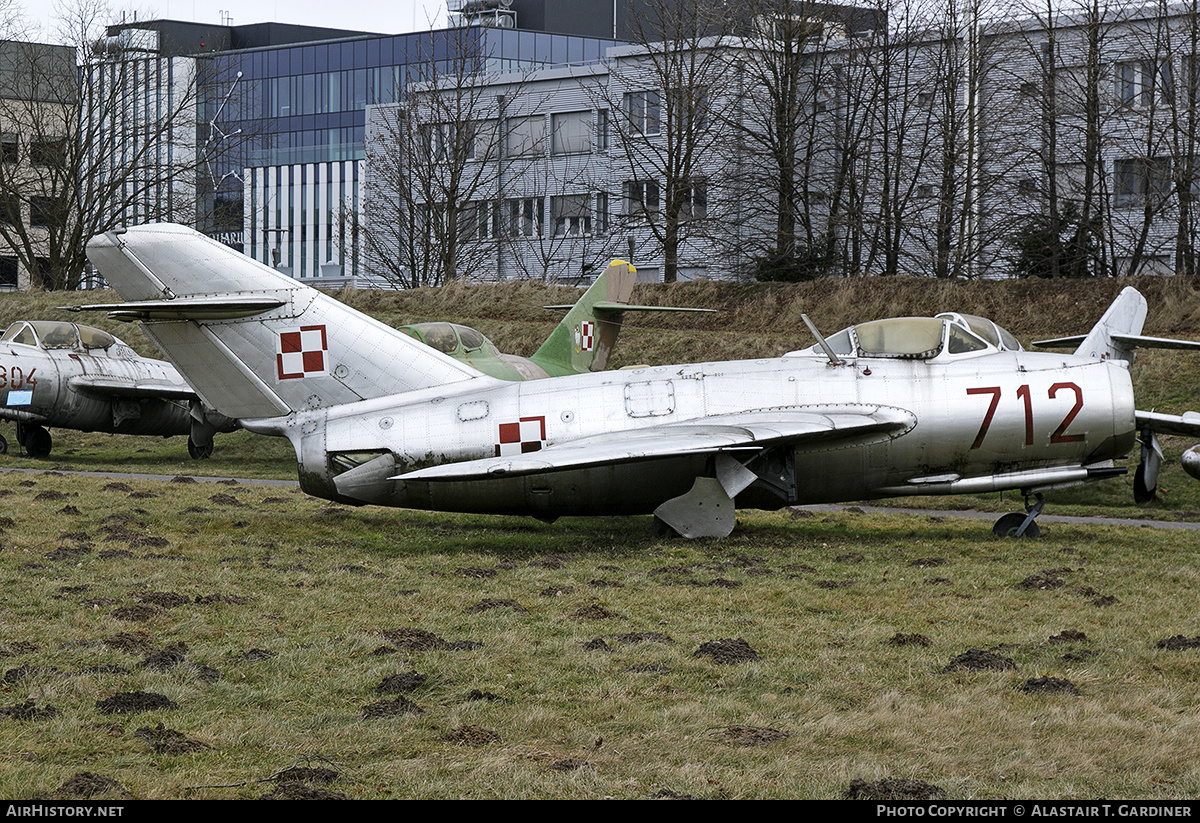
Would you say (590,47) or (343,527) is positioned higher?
(590,47)

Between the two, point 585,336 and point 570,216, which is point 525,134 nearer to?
point 570,216

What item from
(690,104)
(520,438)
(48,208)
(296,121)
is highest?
(296,121)

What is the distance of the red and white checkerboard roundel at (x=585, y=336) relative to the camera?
25.4 meters

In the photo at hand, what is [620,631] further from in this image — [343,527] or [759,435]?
[343,527]

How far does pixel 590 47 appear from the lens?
8700 centimetres

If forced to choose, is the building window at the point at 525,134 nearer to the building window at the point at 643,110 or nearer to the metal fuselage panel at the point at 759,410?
the building window at the point at 643,110

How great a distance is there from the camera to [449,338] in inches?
927

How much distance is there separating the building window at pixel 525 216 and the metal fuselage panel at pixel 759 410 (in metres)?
43.3

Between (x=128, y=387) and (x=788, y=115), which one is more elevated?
(x=788, y=115)

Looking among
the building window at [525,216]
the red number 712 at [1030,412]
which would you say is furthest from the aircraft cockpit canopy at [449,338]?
the building window at [525,216]

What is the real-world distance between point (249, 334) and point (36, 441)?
16.0 metres

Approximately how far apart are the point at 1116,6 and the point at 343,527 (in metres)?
34.1

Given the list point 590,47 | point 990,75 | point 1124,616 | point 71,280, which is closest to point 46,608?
point 1124,616

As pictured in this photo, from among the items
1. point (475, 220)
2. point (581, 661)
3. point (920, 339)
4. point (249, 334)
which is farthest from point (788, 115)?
point (581, 661)
